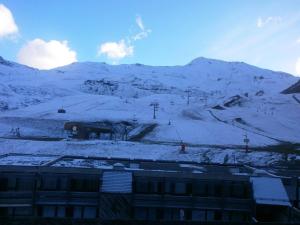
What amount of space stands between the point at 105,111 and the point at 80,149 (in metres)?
59.5

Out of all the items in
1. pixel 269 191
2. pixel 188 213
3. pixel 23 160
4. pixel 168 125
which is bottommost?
pixel 188 213

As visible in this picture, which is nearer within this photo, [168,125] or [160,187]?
[160,187]

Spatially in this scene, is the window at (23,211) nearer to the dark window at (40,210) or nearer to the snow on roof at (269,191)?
the dark window at (40,210)

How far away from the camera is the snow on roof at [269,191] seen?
30.0 meters

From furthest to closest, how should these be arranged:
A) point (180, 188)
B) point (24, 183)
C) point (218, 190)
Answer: point (218, 190) < point (180, 188) < point (24, 183)

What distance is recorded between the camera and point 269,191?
99.7ft

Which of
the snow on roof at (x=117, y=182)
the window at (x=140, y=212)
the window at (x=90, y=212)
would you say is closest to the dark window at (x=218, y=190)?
the window at (x=140, y=212)

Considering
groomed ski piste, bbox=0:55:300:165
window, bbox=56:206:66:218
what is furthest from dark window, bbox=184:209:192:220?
groomed ski piste, bbox=0:55:300:165

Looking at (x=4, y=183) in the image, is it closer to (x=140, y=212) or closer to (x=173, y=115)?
(x=140, y=212)

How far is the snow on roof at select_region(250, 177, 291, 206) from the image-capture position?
98.3 feet

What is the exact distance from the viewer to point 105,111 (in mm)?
121688

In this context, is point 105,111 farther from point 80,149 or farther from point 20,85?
point 20,85

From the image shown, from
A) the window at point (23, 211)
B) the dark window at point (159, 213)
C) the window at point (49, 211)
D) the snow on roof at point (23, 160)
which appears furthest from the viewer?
the snow on roof at point (23, 160)

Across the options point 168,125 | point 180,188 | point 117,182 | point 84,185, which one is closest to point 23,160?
point 84,185
